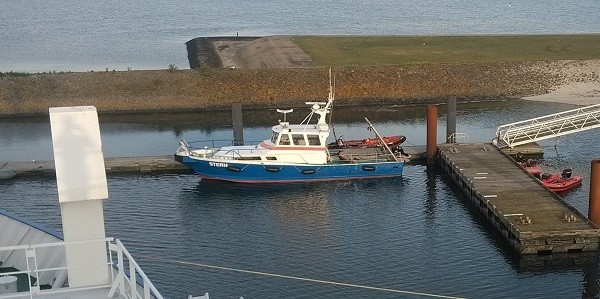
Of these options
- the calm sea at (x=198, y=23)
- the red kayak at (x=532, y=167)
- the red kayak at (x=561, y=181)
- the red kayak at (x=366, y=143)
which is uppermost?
the calm sea at (x=198, y=23)

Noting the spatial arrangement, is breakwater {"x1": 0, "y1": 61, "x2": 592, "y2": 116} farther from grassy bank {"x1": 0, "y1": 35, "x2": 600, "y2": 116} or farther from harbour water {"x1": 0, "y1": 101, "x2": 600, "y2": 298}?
harbour water {"x1": 0, "y1": 101, "x2": 600, "y2": 298}

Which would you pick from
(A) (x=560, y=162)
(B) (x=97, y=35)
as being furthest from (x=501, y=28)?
(A) (x=560, y=162)

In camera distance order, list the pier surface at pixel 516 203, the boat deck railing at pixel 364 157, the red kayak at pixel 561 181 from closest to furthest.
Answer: the pier surface at pixel 516 203
the red kayak at pixel 561 181
the boat deck railing at pixel 364 157

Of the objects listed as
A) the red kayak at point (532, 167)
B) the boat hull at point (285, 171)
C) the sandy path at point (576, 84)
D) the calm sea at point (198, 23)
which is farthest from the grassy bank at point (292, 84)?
the red kayak at point (532, 167)

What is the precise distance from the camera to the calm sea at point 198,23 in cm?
8406

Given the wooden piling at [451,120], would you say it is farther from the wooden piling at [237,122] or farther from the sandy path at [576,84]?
the sandy path at [576,84]

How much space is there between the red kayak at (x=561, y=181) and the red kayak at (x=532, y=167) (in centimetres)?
50

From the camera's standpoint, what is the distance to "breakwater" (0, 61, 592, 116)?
2240 inches

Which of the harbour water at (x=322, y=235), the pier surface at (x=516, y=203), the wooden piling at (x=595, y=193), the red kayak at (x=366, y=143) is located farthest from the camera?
the red kayak at (x=366, y=143)

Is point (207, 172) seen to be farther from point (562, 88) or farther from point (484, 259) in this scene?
point (562, 88)

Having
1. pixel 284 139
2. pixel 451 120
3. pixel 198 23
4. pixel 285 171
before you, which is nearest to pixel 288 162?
pixel 285 171

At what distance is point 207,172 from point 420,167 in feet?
34.7

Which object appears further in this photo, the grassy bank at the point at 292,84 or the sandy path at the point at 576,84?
the sandy path at the point at 576,84

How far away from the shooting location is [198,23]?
12038 centimetres
